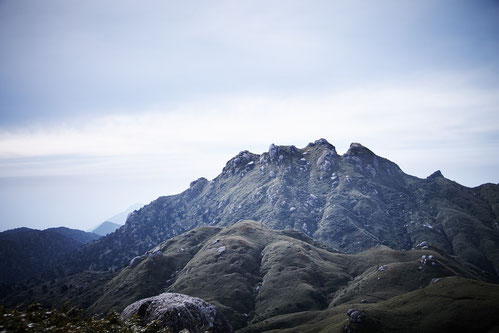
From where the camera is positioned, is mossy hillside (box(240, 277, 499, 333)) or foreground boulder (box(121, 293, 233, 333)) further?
mossy hillside (box(240, 277, 499, 333))

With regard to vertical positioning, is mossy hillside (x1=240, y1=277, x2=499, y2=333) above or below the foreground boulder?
below

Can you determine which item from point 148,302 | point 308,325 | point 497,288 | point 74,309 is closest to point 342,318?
point 308,325

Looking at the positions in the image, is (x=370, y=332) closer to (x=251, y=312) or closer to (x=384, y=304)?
(x=384, y=304)

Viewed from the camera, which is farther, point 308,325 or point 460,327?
point 308,325

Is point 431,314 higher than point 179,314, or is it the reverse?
point 179,314

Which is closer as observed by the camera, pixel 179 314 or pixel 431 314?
pixel 179 314

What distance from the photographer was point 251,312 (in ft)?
643

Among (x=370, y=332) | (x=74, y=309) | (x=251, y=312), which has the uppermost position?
(x=74, y=309)

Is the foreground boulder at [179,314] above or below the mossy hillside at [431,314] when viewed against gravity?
above

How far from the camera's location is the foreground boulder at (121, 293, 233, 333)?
3897 cm

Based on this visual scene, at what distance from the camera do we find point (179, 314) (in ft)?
131

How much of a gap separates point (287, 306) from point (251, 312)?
24.9 m

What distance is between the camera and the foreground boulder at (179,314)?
39.0 metres

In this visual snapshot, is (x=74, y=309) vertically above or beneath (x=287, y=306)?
above
